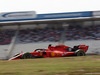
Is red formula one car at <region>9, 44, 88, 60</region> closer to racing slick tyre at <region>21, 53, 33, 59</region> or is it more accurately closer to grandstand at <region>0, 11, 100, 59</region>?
racing slick tyre at <region>21, 53, 33, 59</region>

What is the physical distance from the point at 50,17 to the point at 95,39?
6.87 metres

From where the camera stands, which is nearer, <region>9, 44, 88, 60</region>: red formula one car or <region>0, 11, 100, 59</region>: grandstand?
<region>9, 44, 88, 60</region>: red formula one car

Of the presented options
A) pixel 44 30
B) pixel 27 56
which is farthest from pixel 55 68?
pixel 44 30

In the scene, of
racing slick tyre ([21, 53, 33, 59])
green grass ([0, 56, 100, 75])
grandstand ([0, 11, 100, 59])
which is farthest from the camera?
grandstand ([0, 11, 100, 59])

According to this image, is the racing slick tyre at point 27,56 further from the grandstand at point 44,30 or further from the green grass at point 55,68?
the grandstand at point 44,30

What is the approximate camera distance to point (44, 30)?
24.6m

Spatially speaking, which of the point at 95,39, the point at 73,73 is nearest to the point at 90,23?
the point at 95,39

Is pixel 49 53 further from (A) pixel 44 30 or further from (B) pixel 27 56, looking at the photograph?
(A) pixel 44 30

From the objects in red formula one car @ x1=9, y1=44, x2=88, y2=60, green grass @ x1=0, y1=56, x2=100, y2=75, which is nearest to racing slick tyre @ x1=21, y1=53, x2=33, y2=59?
red formula one car @ x1=9, y1=44, x2=88, y2=60

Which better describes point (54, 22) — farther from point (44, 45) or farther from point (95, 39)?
point (95, 39)

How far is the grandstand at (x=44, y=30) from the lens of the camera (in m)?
21.1

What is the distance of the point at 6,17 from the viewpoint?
2400cm

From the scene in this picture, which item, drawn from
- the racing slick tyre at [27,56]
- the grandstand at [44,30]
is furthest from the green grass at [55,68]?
the grandstand at [44,30]

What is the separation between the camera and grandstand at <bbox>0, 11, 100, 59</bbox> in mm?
21109
